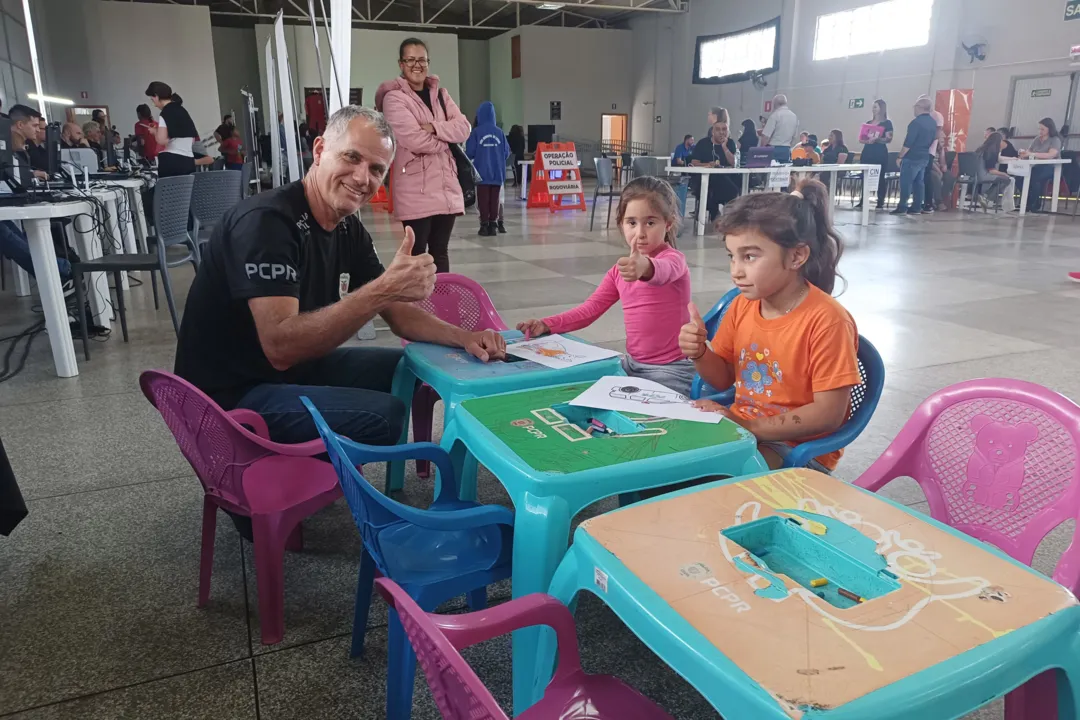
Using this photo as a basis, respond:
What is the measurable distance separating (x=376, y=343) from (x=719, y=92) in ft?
59.6

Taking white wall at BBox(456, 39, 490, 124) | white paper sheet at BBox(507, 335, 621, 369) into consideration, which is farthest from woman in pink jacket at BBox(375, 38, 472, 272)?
white wall at BBox(456, 39, 490, 124)

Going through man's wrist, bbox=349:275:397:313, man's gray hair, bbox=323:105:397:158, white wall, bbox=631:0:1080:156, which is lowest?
man's wrist, bbox=349:275:397:313

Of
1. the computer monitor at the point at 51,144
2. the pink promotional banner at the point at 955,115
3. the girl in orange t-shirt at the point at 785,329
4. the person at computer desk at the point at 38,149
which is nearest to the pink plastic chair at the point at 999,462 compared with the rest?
the girl in orange t-shirt at the point at 785,329

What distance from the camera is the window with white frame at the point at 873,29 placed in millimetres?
14172

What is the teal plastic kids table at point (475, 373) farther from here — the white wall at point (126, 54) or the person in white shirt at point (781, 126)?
the white wall at point (126, 54)

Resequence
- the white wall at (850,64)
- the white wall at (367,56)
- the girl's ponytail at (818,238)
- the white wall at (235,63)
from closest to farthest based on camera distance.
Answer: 1. the girl's ponytail at (818,238)
2. the white wall at (850,64)
3. the white wall at (367,56)
4. the white wall at (235,63)

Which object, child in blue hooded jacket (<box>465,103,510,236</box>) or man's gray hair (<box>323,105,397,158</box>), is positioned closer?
man's gray hair (<box>323,105,397,158</box>)

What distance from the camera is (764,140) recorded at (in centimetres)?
1116

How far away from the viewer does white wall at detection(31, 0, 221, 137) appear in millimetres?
17484

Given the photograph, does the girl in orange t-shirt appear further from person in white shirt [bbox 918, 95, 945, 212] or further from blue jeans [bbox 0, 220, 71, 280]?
person in white shirt [bbox 918, 95, 945, 212]

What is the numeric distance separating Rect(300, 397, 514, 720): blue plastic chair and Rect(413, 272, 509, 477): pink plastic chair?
3.18 feet

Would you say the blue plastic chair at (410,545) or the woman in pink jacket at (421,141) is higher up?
the woman in pink jacket at (421,141)

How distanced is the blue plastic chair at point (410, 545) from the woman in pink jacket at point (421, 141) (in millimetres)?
2894

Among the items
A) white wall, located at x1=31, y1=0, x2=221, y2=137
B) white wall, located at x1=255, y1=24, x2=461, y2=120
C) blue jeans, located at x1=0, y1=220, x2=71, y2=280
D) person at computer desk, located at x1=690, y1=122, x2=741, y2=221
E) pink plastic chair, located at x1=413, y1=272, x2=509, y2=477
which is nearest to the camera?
pink plastic chair, located at x1=413, y1=272, x2=509, y2=477
